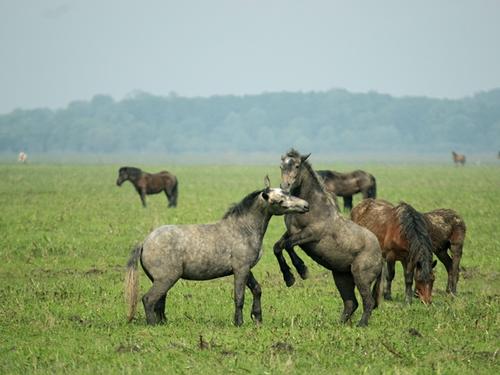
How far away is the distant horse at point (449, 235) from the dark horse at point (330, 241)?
3.18 m

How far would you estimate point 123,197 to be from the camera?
38.3 meters

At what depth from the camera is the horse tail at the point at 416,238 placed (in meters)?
13.5

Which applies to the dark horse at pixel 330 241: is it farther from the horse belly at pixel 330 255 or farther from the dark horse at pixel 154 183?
the dark horse at pixel 154 183

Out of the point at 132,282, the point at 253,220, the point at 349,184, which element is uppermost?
the point at 253,220

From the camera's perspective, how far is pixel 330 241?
1191 cm

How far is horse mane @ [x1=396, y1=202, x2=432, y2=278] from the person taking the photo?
13.4 metres

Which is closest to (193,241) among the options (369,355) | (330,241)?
(330,241)

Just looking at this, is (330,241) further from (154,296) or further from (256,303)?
(154,296)

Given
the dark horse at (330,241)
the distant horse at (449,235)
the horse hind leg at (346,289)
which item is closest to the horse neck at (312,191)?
the dark horse at (330,241)

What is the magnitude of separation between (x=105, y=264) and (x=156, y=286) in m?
7.08

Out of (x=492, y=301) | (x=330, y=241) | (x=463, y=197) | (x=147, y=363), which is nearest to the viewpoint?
(x=147, y=363)

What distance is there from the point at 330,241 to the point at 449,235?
4037mm

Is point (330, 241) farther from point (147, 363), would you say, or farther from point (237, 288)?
point (147, 363)

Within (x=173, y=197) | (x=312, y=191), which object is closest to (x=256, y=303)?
(x=312, y=191)
